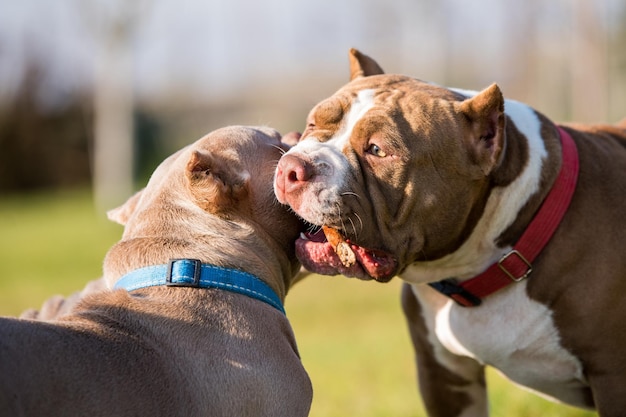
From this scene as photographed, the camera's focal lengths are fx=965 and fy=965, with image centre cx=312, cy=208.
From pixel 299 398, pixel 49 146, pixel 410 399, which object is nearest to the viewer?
pixel 299 398

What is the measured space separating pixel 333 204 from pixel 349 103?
1.99 ft

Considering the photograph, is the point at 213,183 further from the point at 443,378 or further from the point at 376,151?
the point at 443,378

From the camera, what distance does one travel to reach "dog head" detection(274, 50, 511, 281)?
4414 mm

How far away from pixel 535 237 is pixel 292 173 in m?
1.26

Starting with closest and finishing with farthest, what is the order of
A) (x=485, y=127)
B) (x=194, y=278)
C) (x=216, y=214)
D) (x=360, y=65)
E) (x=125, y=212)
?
(x=194, y=278) → (x=216, y=214) → (x=485, y=127) → (x=125, y=212) → (x=360, y=65)

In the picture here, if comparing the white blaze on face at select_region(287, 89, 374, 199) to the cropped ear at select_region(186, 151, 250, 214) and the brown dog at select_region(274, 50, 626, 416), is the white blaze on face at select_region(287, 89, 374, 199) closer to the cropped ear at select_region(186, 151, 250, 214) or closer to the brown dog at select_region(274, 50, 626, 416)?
the brown dog at select_region(274, 50, 626, 416)

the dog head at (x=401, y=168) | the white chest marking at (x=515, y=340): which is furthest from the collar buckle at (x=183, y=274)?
the white chest marking at (x=515, y=340)

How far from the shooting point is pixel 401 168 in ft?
14.5

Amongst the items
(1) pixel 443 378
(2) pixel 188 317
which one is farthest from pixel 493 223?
(2) pixel 188 317

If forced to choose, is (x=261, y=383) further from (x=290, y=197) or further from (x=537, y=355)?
(x=537, y=355)

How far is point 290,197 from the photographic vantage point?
4246 mm

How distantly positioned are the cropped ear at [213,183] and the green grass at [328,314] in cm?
255

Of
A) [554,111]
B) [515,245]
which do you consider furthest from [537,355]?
[554,111]

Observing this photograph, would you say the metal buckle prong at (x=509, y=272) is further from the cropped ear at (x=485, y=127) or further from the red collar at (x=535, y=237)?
the cropped ear at (x=485, y=127)
